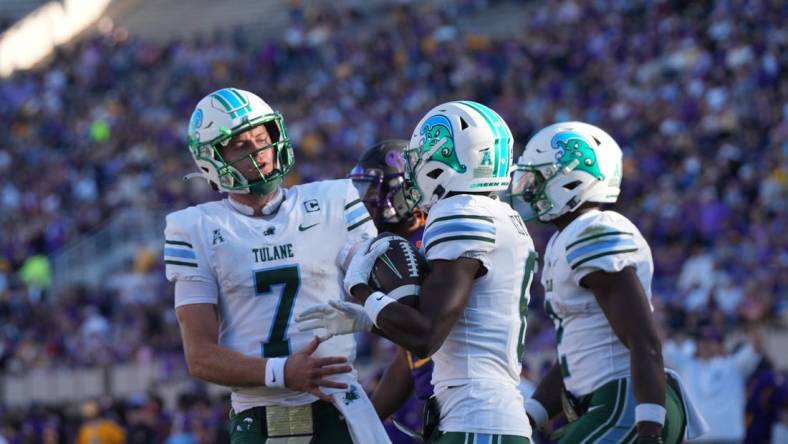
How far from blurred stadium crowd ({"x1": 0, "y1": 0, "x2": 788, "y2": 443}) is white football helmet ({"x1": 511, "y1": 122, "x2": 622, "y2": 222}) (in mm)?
7561

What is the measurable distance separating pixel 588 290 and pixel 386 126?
1693 cm

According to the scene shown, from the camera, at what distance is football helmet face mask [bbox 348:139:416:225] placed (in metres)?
6.12

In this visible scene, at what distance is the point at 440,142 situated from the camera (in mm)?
4707

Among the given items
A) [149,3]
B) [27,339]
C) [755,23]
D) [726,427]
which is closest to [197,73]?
[149,3]

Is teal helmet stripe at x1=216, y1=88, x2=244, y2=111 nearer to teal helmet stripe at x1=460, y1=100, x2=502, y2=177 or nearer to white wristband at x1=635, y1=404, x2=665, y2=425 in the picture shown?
teal helmet stripe at x1=460, y1=100, x2=502, y2=177

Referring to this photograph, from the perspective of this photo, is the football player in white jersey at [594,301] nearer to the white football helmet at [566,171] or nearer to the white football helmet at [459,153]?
the white football helmet at [566,171]

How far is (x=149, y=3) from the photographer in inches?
1276

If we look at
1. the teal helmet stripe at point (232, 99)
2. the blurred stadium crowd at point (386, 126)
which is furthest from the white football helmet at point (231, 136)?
the blurred stadium crowd at point (386, 126)

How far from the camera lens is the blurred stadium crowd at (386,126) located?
49.8 feet

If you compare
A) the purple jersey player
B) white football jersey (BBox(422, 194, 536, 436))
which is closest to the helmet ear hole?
white football jersey (BBox(422, 194, 536, 436))

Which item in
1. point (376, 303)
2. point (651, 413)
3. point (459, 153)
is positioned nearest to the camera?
point (376, 303)

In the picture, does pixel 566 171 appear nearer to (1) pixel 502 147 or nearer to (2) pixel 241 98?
(1) pixel 502 147

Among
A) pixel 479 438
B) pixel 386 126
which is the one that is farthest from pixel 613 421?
pixel 386 126

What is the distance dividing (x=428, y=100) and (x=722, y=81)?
5.82 meters
